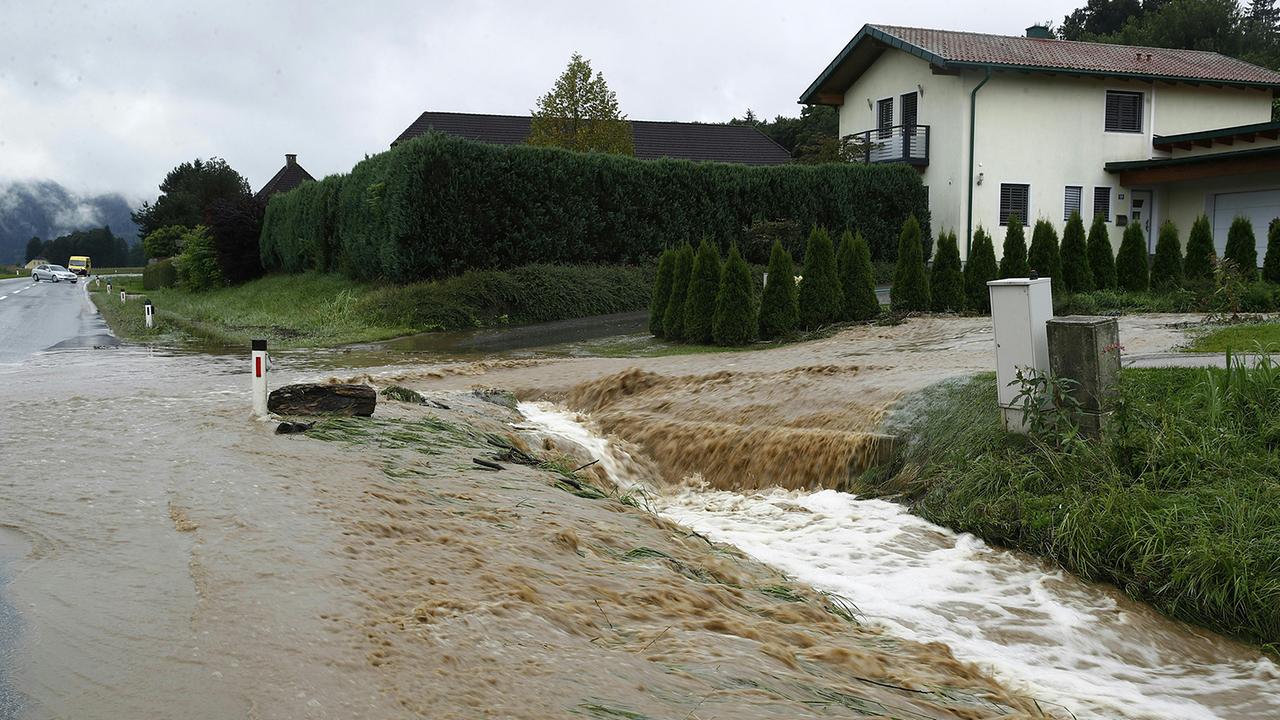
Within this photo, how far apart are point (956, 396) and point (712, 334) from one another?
28.2 feet

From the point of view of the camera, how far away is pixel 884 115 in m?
34.4

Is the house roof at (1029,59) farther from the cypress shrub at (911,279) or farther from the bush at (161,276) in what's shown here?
the bush at (161,276)

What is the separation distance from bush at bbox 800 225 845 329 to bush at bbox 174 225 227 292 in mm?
26720

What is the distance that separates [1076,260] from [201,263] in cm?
3135

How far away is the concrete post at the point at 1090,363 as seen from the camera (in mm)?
7438

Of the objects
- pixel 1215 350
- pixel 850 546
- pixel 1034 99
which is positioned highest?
pixel 1034 99

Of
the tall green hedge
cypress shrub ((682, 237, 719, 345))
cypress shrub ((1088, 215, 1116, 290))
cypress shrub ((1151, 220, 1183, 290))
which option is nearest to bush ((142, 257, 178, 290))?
Answer: the tall green hedge

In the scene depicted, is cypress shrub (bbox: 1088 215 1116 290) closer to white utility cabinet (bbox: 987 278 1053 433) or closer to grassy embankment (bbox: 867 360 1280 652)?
grassy embankment (bbox: 867 360 1280 652)

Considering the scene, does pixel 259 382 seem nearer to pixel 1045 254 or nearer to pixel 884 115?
pixel 1045 254

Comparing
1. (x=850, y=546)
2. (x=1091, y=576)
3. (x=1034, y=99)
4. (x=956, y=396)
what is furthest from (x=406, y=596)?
(x=1034, y=99)

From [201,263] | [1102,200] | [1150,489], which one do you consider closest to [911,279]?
[1150,489]

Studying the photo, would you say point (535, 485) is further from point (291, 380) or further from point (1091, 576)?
point (291, 380)

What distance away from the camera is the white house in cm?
3019

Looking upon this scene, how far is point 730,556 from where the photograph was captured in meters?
6.51
